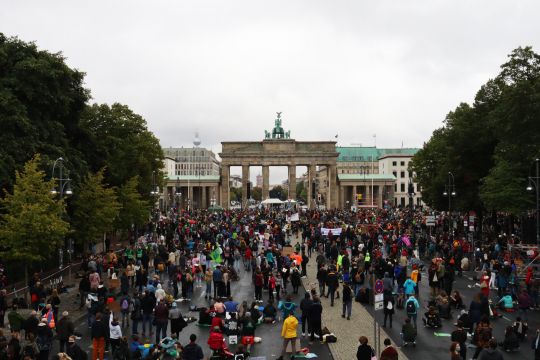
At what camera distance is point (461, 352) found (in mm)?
16141

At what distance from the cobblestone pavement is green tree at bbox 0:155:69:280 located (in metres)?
11.7

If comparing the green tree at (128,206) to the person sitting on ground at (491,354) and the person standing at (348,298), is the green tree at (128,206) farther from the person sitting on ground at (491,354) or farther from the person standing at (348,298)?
the person sitting on ground at (491,354)

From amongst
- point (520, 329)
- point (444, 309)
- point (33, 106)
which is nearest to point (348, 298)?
point (444, 309)

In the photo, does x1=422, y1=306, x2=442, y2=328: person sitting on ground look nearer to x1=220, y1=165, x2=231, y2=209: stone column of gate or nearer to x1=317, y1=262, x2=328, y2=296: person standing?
x1=317, y1=262, x2=328, y2=296: person standing

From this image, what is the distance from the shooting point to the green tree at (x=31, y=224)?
88.0 feet

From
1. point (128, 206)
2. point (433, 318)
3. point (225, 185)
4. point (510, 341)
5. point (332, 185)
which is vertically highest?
point (225, 185)

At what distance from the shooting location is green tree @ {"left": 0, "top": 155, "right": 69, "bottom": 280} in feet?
88.0

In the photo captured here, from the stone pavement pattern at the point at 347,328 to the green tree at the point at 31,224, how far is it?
11.7 meters

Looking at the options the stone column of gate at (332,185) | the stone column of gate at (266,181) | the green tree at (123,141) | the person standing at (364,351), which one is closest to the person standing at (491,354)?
the person standing at (364,351)

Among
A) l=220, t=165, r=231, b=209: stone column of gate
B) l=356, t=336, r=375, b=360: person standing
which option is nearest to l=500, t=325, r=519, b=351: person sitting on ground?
l=356, t=336, r=375, b=360: person standing

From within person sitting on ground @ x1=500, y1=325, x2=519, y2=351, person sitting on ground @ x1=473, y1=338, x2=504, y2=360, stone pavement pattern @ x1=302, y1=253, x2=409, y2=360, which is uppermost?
person sitting on ground @ x1=473, y1=338, x2=504, y2=360

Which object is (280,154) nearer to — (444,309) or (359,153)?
(359,153)

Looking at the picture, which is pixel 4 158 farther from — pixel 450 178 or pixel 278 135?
pixel 278 135

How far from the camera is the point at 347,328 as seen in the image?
21.7 meters
